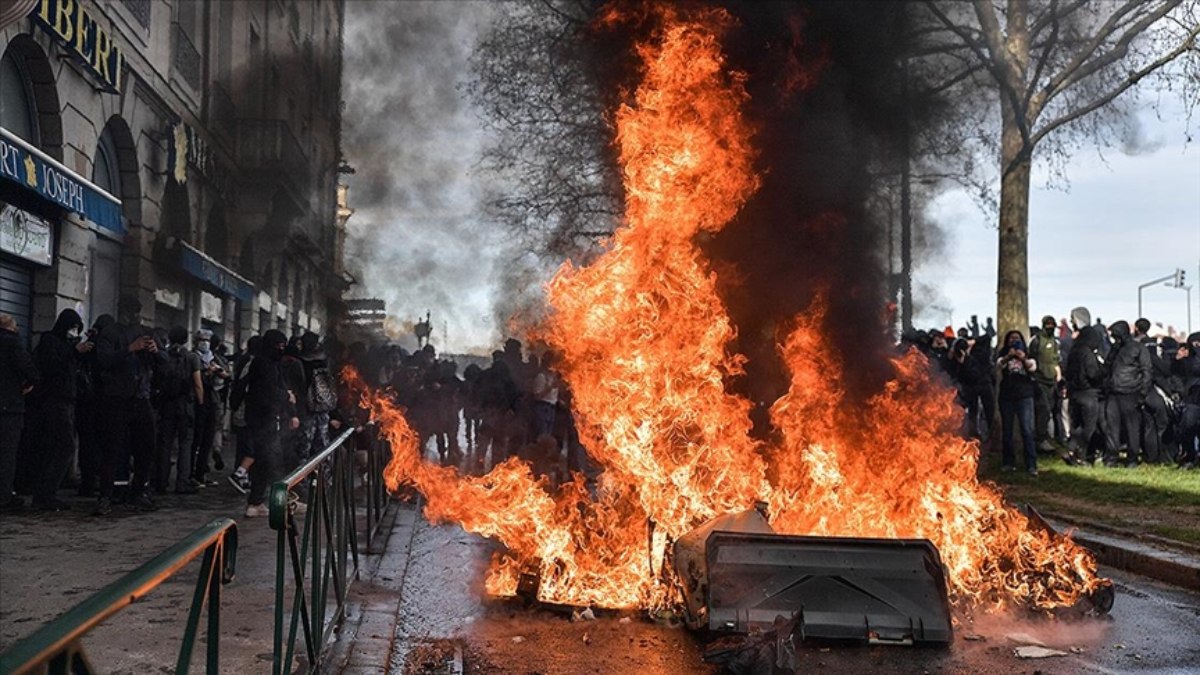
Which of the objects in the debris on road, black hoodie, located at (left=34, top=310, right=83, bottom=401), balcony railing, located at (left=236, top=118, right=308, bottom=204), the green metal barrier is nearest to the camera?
the green metal barrier

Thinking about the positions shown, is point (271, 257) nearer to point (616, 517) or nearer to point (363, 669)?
point (616, 517)

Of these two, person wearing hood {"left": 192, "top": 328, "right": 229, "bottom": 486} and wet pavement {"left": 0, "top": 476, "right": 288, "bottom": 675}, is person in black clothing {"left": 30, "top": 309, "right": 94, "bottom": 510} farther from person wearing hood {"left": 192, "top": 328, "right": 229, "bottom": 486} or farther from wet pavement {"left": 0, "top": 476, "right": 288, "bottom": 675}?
person wearing hood {"left": 192, "top": 328, "right": 229, "bottom": 486}

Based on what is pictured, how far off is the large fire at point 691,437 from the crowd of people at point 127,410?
1.83m

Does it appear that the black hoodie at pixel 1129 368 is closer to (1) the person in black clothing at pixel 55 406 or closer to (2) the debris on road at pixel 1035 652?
(2) the debris on road at pixel 1035 652

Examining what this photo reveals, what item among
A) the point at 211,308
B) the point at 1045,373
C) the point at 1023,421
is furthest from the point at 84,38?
the point at 1045,373

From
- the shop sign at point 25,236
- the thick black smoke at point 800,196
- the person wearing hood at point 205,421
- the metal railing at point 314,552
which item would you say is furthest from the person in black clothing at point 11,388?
the thick black smoke at point 800,196

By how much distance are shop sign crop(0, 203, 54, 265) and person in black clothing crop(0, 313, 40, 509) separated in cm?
285

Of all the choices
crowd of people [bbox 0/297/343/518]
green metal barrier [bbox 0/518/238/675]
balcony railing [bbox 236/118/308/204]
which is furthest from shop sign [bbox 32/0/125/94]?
green metal barrier [bbox 0/518/238/675]

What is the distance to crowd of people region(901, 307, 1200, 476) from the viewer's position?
12742mm

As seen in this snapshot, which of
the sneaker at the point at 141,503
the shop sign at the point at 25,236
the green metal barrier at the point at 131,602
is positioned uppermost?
the shop sign at the point at 25,236

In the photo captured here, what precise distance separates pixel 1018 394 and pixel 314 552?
33.4ft

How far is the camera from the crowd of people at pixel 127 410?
8797 mm

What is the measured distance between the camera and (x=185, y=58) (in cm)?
1850

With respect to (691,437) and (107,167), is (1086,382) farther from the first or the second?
(107,167)
